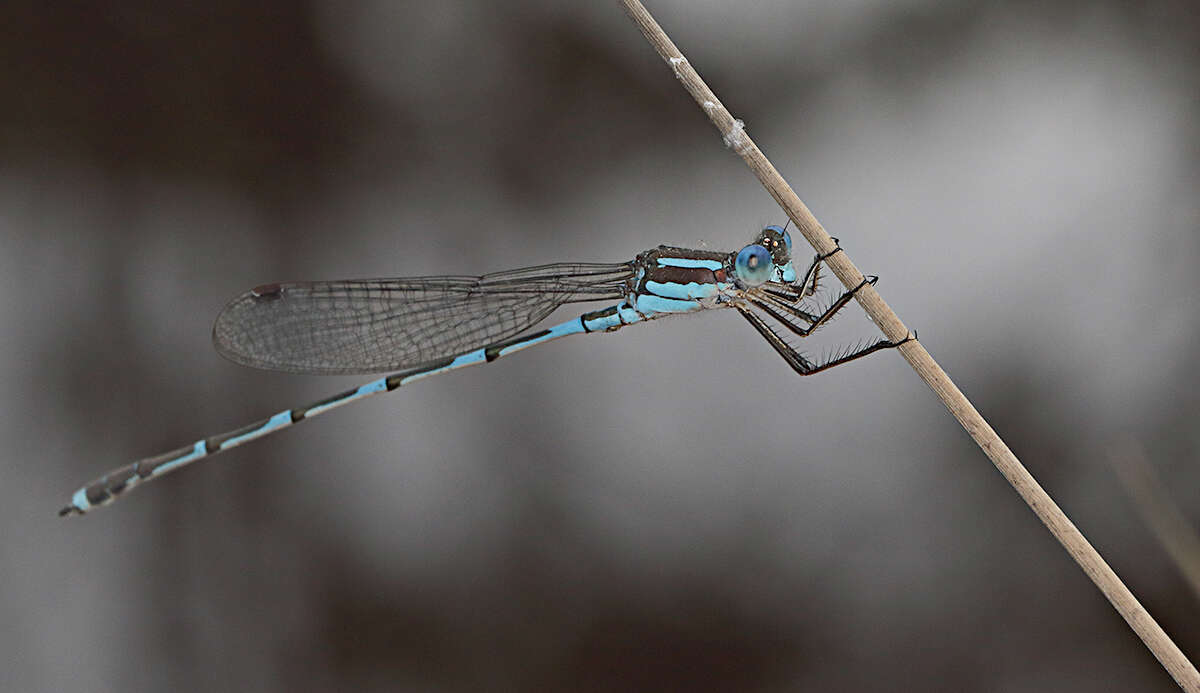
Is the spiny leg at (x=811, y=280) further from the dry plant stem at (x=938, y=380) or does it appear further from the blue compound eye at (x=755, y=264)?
the dry plant stem at (x=938, y=380)

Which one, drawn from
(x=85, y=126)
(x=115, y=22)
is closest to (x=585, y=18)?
(x=115, y=22)

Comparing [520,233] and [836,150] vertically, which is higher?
[520,233]

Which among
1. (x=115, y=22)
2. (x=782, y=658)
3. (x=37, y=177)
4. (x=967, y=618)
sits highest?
(x=115, y=22)

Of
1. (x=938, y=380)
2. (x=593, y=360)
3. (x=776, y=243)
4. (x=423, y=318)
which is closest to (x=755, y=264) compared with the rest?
(x=776, y=243)

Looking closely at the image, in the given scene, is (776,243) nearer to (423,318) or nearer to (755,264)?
(755,264)

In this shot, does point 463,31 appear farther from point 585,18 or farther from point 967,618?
point 967,618

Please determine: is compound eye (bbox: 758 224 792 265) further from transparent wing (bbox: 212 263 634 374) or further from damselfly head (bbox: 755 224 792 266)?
transparent wing (bbox: 212 263 634 374)
